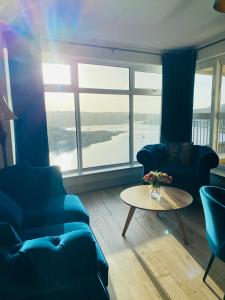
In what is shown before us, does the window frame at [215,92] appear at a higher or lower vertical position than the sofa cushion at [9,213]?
higher

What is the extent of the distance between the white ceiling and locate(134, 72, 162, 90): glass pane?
748mm

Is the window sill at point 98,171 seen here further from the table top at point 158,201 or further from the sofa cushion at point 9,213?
the sofa cushion at point 9,213

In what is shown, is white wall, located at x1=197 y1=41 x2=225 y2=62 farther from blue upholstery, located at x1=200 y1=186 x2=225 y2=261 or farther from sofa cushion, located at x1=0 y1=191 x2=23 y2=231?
sofa cushion, located at x1=0 y1=191 x2=23 y2=231

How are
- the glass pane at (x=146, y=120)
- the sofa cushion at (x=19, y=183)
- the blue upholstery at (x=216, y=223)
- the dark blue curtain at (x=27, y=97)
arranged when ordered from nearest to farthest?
the blue upholstery at (x=216, y=223), the sofa cushion at (x=19, y=183), the dark blue curtain at (x=27, y=97), the glass pane at (x=146, y=120)

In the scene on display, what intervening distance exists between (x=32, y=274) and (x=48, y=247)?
14cm

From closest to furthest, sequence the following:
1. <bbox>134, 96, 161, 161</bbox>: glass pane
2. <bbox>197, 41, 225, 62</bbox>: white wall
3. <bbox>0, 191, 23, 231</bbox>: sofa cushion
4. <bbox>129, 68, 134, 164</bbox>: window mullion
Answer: <bbox>0, 191, 23, 231</bbox>: sofa cushion
<bbox>197, 41, 225, 62</bbox>: white wall
<bbox>129, 68, 134, 164</bbox>: window mullion
<bbox>134, 96, 161, 161</bbox>: glass pane

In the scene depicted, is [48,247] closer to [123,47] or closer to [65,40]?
[65,40]

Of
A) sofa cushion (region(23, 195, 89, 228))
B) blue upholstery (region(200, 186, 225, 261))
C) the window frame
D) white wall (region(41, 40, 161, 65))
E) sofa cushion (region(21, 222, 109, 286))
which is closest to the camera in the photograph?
blue upholstery (region(200, 186, 225, 261))

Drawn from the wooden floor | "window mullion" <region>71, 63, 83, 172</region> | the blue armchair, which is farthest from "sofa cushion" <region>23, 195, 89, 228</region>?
"window mullion" <region>71, 63, 83, 172</region>

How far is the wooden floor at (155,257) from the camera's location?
168 centimetres

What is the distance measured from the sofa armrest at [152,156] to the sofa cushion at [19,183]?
178 centimetres

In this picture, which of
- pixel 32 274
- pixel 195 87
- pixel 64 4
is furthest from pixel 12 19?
pixel 195 87

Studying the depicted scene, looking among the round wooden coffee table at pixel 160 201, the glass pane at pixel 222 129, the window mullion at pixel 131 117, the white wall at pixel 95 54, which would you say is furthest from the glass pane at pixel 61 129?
the glass pane at pixel 222 129

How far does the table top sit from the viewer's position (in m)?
2.19
